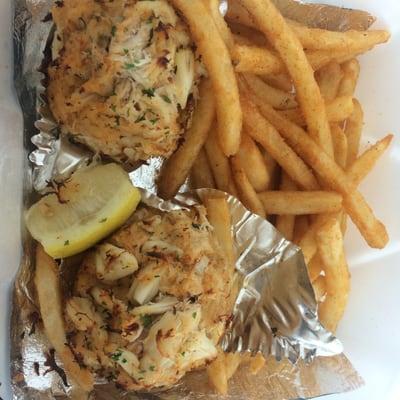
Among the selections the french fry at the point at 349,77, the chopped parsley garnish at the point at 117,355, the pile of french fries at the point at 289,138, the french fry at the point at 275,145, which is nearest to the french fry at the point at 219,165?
the pile of french fries at the point at 289,138

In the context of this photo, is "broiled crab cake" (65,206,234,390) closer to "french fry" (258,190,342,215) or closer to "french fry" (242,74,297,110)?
"french fry" (258,190,342,215)

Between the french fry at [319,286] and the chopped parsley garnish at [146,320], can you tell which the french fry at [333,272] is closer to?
the french fry at [319,286]

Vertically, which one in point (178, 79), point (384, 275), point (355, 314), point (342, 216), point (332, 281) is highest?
point (178, 79)

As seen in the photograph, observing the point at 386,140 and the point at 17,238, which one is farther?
the point at 386,140

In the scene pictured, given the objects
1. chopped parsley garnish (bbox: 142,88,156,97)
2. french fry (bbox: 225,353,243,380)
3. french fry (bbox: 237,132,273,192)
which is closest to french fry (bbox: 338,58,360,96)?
french fry (bbox: 237,132,273,192)

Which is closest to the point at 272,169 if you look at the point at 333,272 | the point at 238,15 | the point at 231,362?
the point at 333,272

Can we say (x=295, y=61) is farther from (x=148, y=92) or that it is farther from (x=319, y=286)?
(x=319, y=286)

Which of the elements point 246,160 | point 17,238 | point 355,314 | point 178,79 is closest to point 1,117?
point 17,238

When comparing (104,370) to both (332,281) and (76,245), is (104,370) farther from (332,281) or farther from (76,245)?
(332,281)
